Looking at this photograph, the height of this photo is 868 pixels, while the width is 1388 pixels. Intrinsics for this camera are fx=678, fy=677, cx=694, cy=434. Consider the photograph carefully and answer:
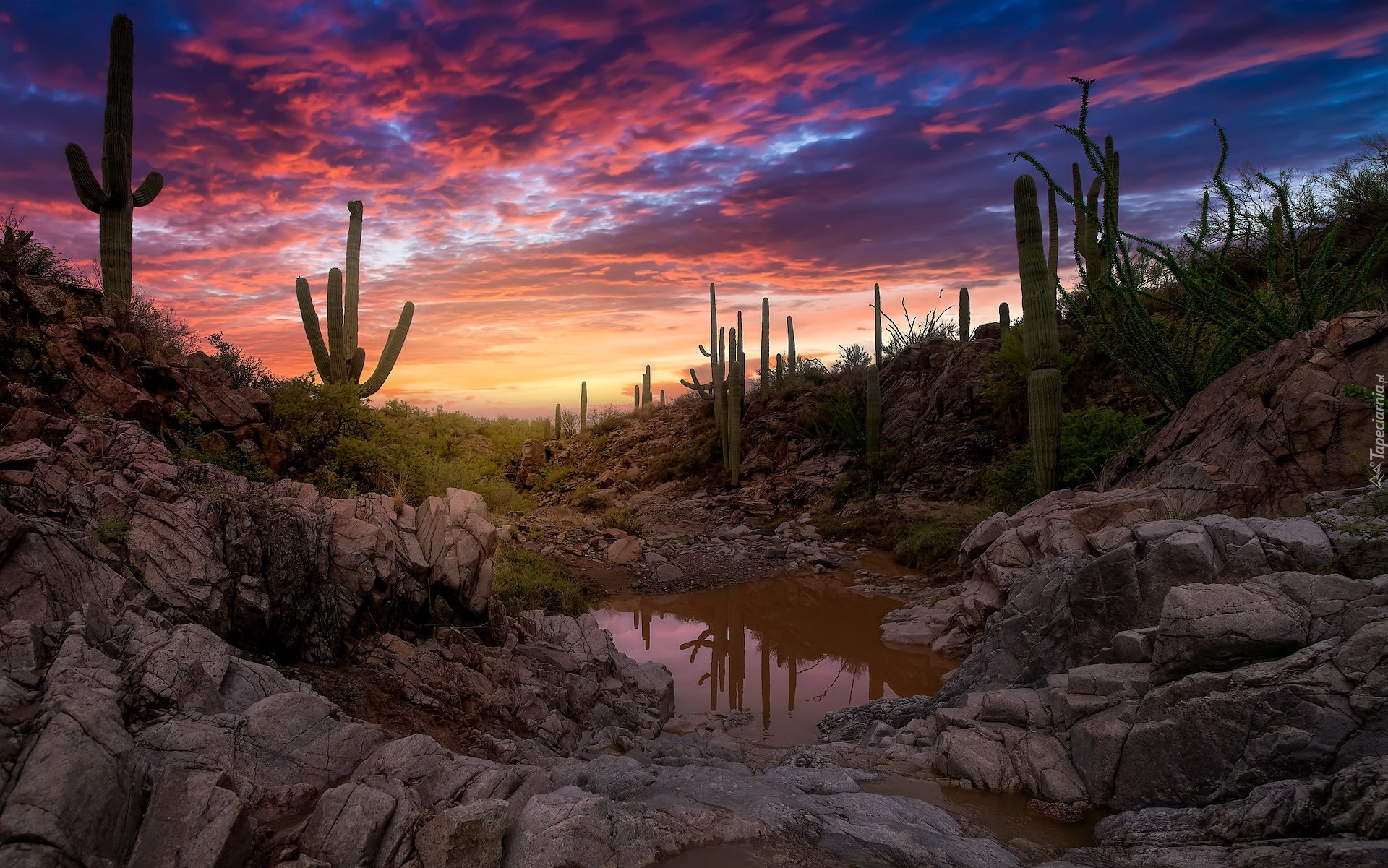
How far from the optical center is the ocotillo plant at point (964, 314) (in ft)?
67.6

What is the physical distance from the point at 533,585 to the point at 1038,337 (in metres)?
8.66

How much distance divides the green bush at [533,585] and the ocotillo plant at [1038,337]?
7.68 m

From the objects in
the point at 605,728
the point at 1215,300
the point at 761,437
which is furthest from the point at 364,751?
the point at 761,437

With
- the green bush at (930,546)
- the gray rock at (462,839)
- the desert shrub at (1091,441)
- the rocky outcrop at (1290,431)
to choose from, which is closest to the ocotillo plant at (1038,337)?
the desert shrub at (1091,441)

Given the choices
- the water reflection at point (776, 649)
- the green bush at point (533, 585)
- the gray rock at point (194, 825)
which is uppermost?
the gray rock at point (194, 825)

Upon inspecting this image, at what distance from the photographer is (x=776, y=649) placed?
32.9 ft

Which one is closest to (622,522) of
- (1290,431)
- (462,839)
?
(1290,431)

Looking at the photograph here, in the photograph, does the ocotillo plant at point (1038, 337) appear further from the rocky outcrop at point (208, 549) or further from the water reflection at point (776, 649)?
the rocky outcrop at point (208, 549)

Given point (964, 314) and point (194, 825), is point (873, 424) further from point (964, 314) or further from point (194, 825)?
point (194, 825)

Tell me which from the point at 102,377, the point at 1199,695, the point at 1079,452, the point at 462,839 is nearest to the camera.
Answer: the point at 462,839

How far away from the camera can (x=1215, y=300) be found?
8.95 metres

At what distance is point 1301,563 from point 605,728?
585 cm

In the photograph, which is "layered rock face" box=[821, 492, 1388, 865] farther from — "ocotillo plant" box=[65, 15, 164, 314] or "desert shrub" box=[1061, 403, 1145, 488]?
"ocotillo plant" box=[65, 15, 164, 314]

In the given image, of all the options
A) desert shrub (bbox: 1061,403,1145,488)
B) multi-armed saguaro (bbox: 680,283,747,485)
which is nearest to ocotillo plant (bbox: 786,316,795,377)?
multi-armed saguaro (bbox: 680,283,747,485)
